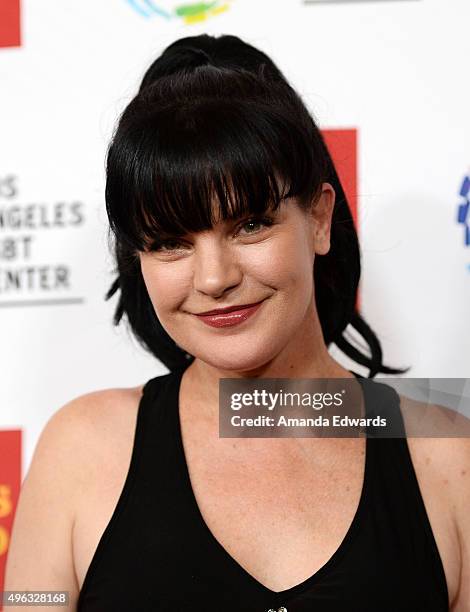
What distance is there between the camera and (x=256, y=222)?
0.94 meters

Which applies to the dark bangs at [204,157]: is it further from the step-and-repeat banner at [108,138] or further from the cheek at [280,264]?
the step-and-repeat banner at [108,138]

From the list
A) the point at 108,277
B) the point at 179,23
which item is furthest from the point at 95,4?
the point at 108,277

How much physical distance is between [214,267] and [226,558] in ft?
0.97

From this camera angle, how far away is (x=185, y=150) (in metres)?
0.90

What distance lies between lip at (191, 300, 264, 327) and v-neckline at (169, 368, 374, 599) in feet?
0.59

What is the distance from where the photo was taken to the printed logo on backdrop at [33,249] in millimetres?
1380

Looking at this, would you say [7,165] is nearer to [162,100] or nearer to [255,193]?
[162,100]

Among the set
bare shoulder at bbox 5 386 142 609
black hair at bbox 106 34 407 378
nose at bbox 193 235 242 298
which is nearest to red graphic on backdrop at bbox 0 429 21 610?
bare shoulder at bbox 5 386 142 609

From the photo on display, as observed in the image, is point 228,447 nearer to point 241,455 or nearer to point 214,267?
point 241,455

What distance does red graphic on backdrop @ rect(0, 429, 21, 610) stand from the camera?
1.39 meters

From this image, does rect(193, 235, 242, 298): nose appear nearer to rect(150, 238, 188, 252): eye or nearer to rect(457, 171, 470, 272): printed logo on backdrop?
rect(150, 238, 188, 252): eye

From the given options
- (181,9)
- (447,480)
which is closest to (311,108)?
(181,9)

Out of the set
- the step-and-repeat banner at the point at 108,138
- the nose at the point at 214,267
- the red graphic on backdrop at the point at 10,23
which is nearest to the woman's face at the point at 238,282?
the nose at the point at 214,267

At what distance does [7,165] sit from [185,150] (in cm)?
57
